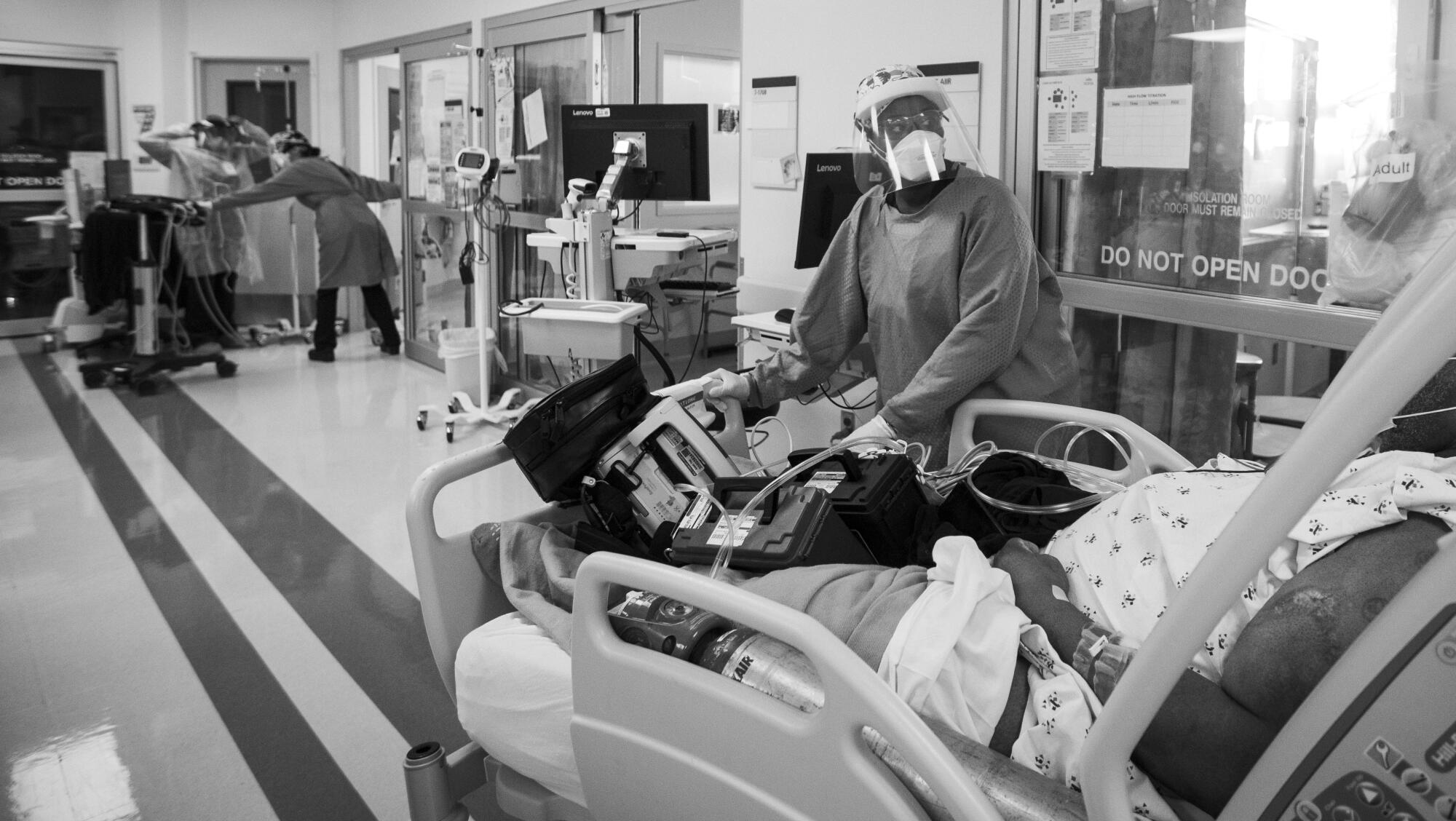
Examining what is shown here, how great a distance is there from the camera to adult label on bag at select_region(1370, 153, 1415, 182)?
2.39m

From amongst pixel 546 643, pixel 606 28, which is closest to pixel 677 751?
pixel 546 643

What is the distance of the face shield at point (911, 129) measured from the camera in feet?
8.23

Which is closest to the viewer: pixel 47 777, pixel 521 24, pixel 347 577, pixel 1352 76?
pixel 47 777

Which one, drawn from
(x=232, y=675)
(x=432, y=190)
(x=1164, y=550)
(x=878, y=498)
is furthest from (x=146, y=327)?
(x=1164, y=550)

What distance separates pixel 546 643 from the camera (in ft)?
5.49

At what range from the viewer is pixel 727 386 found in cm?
245

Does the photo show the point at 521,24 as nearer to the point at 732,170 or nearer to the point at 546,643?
the point at 732,170

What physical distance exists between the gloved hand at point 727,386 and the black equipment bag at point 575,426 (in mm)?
395

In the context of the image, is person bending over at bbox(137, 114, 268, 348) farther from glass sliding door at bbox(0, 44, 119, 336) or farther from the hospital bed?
the hospital bed

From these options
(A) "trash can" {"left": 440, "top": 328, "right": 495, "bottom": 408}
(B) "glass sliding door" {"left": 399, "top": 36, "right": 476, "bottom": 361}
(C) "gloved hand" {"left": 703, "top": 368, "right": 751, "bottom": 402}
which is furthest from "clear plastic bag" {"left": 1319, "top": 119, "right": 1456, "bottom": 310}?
(B) "glass sliding door" {"left": 399, "top": 36, "right": 476, "bottom": 361}

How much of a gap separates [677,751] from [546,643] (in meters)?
0.35

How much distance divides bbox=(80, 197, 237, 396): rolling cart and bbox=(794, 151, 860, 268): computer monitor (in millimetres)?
Result: 4398

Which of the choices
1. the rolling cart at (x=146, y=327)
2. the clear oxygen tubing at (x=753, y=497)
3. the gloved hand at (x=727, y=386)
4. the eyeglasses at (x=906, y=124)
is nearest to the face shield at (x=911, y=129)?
the eyeglasses at (x=906, y=124)

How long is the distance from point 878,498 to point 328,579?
7.30ft
